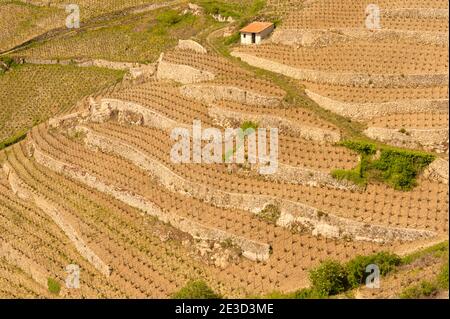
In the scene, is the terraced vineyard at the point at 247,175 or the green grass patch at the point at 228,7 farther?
the green grass patch at the point at 228,7

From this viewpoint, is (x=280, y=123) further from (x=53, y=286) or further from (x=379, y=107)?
(x=53, y=286)

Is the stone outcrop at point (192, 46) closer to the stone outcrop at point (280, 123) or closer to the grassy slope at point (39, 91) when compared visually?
the grassy slope at point (39, 91)

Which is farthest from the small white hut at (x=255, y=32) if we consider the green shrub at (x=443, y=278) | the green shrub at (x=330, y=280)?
the green shrub at (x=443, y=278)

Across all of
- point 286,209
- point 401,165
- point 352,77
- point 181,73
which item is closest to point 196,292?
point 286,209

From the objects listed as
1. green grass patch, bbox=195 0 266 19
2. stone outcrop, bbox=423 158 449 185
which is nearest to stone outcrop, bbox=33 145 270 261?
stone outcrop, bbox=423 158 449 185

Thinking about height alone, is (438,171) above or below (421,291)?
above

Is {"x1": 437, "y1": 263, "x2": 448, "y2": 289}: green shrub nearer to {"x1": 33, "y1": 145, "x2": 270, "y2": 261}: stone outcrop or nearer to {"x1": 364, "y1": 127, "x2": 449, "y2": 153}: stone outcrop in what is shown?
{"x1": 33, "y1": 145, "x2": 270, "y2": 261}: stone outcrop

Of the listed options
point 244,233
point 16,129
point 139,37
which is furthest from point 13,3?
point 244,233
